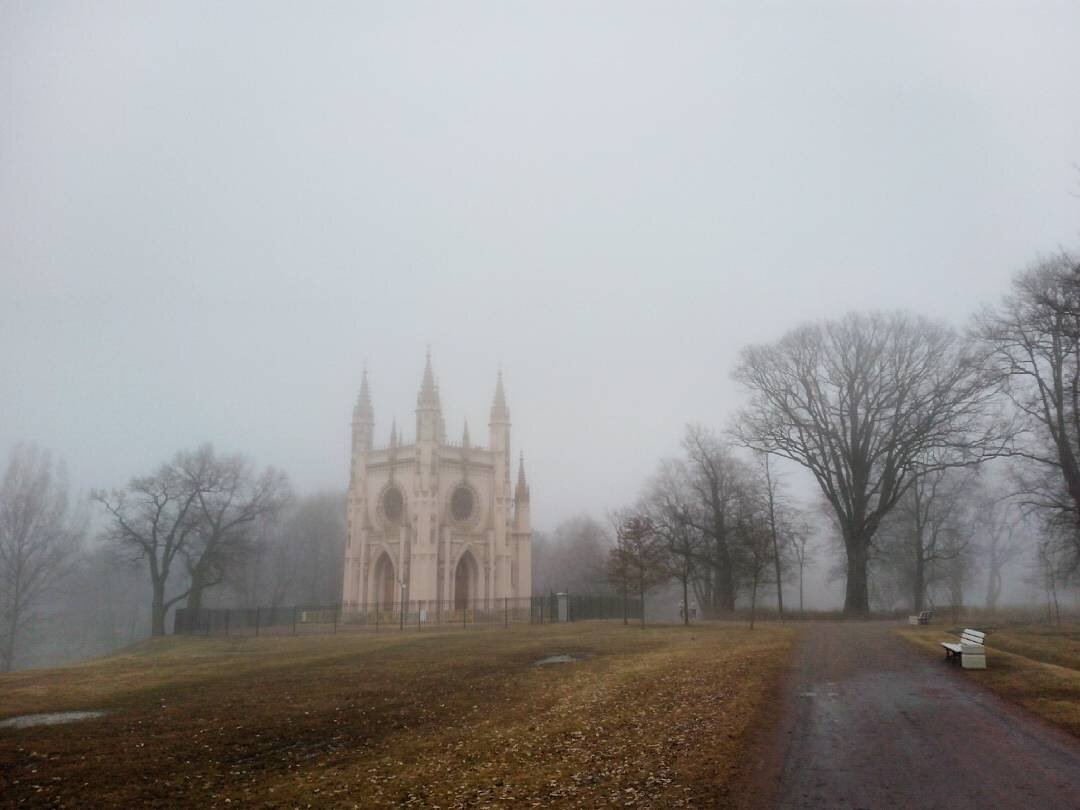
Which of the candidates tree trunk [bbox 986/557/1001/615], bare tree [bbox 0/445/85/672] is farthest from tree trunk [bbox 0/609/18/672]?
tree trunk [bbox 986/557/1001/615]

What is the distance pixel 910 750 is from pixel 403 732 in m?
7.74

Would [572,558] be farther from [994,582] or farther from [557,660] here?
[557,660]

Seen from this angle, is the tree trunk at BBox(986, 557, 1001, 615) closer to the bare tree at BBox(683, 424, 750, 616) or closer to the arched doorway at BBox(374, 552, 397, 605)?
the bare tree at BBox(683, 424, 750, 616)

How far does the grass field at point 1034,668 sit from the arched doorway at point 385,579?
41581mm

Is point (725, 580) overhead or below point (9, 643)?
overhead

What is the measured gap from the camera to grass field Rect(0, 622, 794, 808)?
10.0 metres

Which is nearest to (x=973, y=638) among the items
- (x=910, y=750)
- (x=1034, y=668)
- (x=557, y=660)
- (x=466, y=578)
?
(x=1034, y=668)

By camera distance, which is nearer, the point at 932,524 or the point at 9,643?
the point at 9,643

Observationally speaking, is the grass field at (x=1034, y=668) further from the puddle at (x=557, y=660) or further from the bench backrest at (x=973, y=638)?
the puddle at (x=557, y=660)

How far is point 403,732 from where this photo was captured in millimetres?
13492

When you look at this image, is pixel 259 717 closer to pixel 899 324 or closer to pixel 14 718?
pixel 14 718

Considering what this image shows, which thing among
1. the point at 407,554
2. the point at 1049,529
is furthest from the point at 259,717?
the point at 407,554

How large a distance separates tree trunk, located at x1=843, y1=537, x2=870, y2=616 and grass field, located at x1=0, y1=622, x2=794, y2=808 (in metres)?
19.3

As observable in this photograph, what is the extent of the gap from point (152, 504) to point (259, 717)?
3993 centimetres
